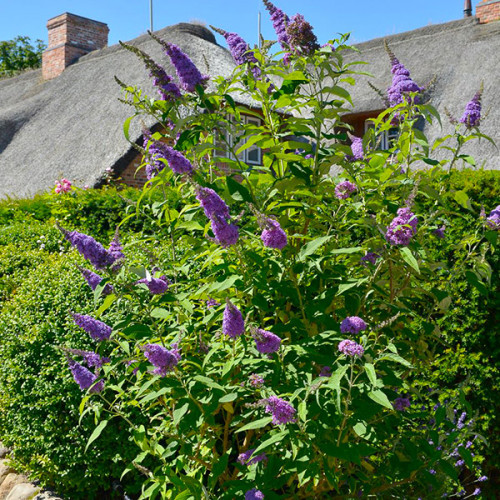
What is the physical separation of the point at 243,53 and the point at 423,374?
8.82ft

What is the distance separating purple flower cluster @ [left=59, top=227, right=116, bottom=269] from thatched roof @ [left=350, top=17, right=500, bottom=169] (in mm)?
11645

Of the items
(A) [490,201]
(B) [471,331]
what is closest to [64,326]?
(B) [471,331]

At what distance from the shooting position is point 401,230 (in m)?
2.32

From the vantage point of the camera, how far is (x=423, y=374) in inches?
173

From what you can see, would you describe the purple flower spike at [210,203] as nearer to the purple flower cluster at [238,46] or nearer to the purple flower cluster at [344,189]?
the purple flower cluster at [344,189]

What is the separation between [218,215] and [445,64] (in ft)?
51.8

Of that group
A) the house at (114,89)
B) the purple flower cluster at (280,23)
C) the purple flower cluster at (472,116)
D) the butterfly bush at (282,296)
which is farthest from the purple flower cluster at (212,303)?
the house at (114,89)

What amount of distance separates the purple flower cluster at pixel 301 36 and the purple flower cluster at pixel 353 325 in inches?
44.9

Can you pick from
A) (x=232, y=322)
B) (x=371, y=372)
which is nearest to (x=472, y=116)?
(x=371, y=372)

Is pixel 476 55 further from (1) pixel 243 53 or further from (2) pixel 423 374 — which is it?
(1) pixel 243 53

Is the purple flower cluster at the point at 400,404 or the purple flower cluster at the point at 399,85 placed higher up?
the purple flower cluster at the point at 399,85

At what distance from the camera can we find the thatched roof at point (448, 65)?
567 inches

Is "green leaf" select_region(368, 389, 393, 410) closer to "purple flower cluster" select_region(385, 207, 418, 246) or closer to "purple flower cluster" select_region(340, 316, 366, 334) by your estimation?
"purple flower cluster" select_region(340, 316, 366, 334)

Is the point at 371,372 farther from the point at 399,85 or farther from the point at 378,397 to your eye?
the point at 399,85
